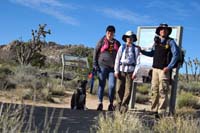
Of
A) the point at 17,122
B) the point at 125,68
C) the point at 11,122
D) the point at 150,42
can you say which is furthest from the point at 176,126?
the point at 150,42

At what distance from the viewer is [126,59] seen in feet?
36.7

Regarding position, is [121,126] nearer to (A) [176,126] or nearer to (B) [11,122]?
(A) [176,126]

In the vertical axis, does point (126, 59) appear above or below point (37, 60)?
below

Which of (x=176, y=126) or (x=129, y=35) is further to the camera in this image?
(x=129, y=35)

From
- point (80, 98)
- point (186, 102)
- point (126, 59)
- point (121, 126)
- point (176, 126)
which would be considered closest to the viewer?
point (121, 126)

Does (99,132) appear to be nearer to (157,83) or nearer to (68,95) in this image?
(157,83)

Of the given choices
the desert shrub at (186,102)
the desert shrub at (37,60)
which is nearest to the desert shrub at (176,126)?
the desert shrub at (186,102)

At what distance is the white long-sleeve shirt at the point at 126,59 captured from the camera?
1117 cm

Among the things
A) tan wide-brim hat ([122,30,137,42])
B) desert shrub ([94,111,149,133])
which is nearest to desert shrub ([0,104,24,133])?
desert shrub ([94,111,149,133])

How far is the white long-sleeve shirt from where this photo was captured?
440 inches

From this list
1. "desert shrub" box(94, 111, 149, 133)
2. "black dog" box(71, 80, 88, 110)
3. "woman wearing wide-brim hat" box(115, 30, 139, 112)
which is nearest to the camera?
"desert shrub" box(94, 111, 149, 133)

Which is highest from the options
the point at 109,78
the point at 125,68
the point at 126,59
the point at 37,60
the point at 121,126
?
the point at 37,60

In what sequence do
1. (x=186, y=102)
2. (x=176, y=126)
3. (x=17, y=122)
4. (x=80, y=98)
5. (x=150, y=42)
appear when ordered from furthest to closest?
(x=186, y=102) < (x=150, y=42) < (x=80, y=98) < (x=176, y=126) < (x=17, y=122)

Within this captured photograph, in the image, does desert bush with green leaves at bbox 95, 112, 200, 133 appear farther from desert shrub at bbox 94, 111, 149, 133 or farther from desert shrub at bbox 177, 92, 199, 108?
desert shrub at bbox 177, 92, 199, 108
